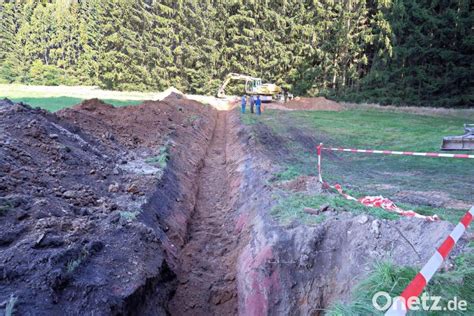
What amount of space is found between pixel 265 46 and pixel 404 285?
4291cm

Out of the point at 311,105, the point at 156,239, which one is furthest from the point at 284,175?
the point at 311,105

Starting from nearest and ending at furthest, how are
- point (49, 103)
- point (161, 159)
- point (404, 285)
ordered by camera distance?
1. point (404, 285)
2. point (161, 159)
3. point (49, 103)

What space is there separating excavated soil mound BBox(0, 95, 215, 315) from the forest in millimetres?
29348

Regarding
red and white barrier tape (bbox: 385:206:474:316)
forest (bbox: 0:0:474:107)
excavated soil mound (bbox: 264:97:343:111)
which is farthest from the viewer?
excavated soil mound (bbox: 264:97:343:111)

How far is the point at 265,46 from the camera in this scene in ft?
144

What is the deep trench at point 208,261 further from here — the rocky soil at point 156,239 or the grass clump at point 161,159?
the grass clump at point 161,159

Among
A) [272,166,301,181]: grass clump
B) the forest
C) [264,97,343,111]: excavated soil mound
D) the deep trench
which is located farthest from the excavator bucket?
the forest

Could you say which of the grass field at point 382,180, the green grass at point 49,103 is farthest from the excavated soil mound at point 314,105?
the green grass at point 49,103

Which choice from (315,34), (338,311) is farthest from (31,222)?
(315,34)

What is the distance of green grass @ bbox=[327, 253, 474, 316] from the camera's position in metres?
3.43

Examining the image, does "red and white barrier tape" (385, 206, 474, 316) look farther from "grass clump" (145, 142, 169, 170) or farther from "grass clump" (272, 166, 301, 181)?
"grass clump" (145, 142, 169, 170)

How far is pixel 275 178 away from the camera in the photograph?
8.88 metres

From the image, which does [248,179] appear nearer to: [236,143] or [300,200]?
[300,200]

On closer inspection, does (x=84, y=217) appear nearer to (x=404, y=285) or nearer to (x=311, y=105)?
(x=404, y=285)
